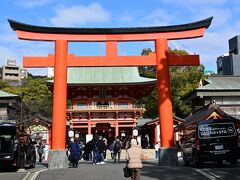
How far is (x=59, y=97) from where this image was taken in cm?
1889

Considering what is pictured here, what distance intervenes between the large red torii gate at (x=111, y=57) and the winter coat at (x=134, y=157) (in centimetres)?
986

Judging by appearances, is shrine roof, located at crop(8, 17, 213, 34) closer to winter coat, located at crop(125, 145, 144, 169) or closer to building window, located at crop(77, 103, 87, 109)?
winter coat, located at crop(125, 145, 144, 169)

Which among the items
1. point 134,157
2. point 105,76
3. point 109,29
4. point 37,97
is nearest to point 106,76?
point 105,76

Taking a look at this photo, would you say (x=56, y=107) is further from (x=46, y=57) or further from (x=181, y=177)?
(x=181, y=177)

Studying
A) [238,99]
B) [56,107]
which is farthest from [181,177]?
[238,99]

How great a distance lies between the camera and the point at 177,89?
49.6 metres

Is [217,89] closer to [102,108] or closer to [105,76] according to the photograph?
[105,76]

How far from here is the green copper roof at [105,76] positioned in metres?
42.6

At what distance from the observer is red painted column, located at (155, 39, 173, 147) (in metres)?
18.9

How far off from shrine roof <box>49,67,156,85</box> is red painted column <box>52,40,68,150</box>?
22462 millimetres

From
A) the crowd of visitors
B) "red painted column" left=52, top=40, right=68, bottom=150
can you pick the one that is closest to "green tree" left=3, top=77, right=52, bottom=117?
the crowd of visitors

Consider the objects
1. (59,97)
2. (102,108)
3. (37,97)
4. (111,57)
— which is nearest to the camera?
(59,97)

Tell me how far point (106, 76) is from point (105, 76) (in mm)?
138

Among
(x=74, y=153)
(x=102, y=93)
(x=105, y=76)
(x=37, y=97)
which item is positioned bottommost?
(x=74, y=153)
